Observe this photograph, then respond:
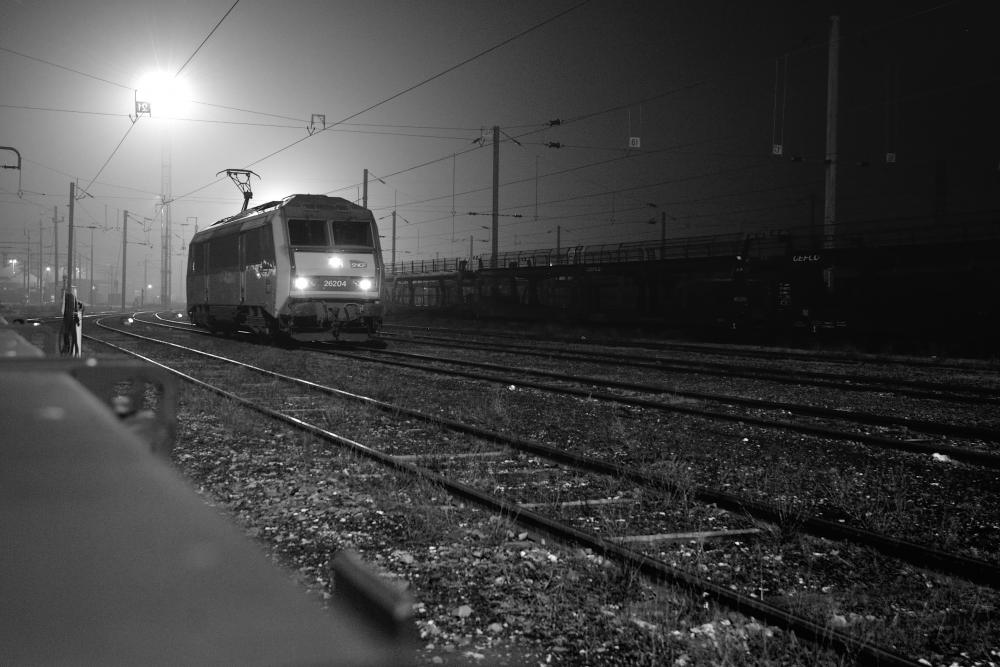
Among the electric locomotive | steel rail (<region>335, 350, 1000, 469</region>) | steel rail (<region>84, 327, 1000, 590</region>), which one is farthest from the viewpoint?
the electric locomotive

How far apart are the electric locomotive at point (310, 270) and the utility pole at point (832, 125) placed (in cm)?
1520

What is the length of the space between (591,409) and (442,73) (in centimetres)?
1404

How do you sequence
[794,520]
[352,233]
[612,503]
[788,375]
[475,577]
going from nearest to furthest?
[475,577]
[794,520]
[612,503]
[788,375]
[352,233]

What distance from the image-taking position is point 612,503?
16.3 ft

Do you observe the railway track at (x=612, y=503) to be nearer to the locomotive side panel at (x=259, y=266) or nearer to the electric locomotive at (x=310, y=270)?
the electric locomotive at (x=310, y=270)

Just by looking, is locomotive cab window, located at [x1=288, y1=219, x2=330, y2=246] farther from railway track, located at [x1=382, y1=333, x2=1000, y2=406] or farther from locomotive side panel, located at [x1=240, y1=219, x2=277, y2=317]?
railway track, located at [x1=382, y1=333, x2=1000, y2=406]

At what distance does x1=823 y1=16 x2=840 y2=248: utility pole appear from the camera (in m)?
24.9

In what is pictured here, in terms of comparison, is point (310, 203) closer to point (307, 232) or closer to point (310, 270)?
point (307, 232)

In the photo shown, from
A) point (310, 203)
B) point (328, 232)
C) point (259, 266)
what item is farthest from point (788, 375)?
point (259, 266)

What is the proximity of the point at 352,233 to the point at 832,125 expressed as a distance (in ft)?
57.2

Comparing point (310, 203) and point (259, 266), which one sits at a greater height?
point (310, 203)

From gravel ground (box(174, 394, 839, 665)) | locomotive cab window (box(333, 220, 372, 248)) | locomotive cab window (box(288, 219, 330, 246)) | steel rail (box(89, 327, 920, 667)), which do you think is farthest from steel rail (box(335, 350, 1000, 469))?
locomotive cab window (box(333, 220, 372, 248))

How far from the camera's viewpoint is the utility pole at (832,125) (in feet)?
81.8

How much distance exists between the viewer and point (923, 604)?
338cm
